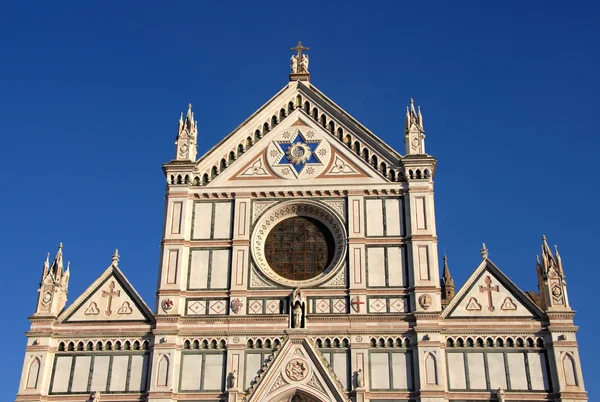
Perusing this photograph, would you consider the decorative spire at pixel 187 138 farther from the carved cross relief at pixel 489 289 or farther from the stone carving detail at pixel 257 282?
the carved cross relief at pixel 489 289

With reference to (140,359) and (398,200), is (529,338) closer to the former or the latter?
(398,200)

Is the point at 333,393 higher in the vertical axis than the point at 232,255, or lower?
lower

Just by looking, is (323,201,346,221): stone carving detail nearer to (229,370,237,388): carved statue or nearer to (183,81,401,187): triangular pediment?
(183,81,401,187): triangular pediment

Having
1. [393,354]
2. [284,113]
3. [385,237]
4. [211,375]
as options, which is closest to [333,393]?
[393,354]

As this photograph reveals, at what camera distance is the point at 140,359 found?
26.7 metres

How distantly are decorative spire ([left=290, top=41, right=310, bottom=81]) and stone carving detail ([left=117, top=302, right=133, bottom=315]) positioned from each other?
11227 millimetres

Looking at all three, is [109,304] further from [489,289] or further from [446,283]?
[446,283]

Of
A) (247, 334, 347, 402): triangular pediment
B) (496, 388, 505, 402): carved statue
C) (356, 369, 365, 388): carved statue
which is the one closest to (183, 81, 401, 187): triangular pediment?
(247, 334, 347, 402): triangular pediment

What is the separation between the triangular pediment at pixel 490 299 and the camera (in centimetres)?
2662

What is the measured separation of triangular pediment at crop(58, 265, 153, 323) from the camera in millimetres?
27453

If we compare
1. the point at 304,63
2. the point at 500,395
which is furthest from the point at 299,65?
the point at 500,395

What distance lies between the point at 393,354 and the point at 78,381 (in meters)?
10.7

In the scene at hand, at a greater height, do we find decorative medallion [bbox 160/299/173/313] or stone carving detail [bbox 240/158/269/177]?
stone carving detail [bbox 240/158/269/177]

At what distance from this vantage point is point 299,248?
28.7m
